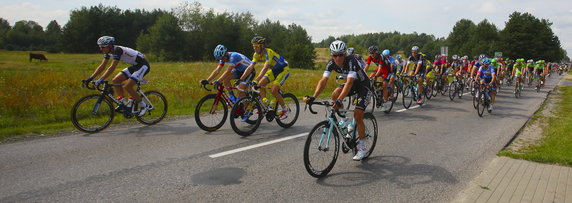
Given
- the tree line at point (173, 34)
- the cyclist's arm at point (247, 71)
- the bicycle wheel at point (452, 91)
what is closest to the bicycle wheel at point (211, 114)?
the cyclist's arm at point (247, 71)

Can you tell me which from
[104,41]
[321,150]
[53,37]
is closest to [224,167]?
[321,150]

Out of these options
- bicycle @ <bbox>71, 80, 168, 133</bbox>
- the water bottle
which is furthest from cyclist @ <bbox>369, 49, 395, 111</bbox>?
the water bottle

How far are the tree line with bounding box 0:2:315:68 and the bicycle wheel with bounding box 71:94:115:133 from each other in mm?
62905

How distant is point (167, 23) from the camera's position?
7394 cm

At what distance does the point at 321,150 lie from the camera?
499cm

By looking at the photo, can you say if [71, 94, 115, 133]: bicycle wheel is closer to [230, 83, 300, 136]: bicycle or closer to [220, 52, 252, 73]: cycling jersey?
[220, 52, 252, 73]: cycling jersey

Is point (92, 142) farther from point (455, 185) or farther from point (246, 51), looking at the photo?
point (246, 51)

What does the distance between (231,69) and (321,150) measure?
4181 mm

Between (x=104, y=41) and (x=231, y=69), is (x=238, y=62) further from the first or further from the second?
(x=104, y=41)

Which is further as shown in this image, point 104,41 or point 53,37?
point 53,37

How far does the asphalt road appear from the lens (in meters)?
4.34

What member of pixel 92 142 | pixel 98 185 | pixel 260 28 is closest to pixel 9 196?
pixel 98 185

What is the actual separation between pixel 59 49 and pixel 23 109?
95913mm

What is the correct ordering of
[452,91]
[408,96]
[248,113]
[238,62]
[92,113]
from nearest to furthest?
[248,113] < [92,113] < [238,62] < [408,96] < [452,91]
